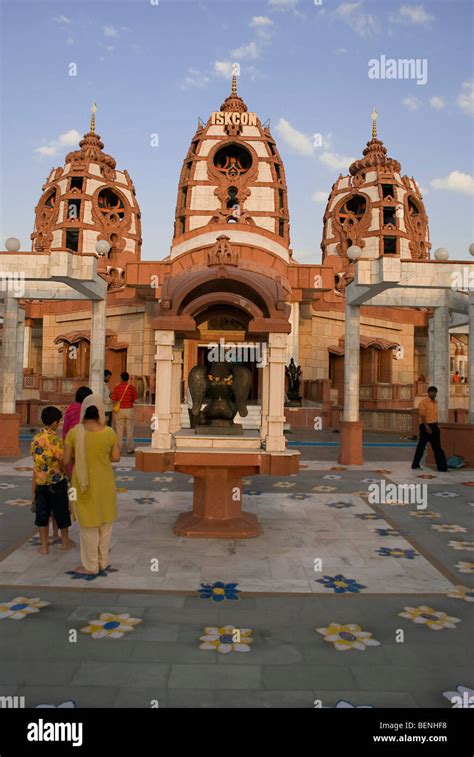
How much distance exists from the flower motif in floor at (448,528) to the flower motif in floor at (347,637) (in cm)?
304

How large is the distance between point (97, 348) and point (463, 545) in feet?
31.5

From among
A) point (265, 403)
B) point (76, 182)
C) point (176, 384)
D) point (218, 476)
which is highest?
point (76, 182)

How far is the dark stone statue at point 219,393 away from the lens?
21.2ft

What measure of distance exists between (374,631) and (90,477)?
263cm

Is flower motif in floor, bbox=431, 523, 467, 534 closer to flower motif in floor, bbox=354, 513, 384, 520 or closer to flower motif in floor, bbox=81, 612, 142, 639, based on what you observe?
flower motif in floor, bbox=354, 513, 384, 520

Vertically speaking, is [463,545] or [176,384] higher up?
[176,384]

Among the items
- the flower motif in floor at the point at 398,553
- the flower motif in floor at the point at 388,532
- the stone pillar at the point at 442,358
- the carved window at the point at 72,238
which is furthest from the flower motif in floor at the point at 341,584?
the carved window at the point at 72,238

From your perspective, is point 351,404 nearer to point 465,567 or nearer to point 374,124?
point 465,567

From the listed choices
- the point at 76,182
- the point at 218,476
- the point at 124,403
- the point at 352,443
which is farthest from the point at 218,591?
the point at 76,182

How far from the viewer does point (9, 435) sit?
11.8 m

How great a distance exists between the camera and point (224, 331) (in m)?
23.6

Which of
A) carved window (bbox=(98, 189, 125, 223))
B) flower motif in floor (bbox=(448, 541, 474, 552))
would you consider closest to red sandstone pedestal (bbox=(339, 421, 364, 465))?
flower motif in floor (bbox=(448, 541, 474, 552))

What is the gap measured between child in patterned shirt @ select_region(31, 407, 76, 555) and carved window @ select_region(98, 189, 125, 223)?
115 feet

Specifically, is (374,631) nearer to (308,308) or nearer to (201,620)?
(201,620)
